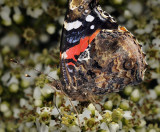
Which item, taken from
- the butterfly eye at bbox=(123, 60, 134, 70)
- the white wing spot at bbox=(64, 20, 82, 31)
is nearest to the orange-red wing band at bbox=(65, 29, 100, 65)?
the white wing spot at bbox=(64, 20, 82, 31)

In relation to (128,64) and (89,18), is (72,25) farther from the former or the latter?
(128,64)

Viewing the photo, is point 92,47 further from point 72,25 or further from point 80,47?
point 72,25

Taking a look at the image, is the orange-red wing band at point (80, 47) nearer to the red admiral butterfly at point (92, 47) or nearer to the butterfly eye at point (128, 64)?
the red admiral butterfly at point (92, 47)

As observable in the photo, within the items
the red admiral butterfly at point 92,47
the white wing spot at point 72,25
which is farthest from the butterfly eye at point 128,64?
the white wing spot at point 72,25

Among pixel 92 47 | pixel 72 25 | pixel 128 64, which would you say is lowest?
pixel 128 64

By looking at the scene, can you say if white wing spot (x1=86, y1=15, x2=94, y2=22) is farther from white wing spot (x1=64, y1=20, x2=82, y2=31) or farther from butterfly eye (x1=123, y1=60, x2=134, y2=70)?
butterfly eye (x1=123, y1=60, x2=134, y2=70)

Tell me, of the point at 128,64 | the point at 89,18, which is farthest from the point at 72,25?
the point at 128,64

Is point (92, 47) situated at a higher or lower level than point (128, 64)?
higher

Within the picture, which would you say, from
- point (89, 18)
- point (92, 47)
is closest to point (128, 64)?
point (92, 47)

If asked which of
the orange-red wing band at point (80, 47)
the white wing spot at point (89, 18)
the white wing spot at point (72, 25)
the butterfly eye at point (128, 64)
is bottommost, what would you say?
the butterfly eye at point (128, 64)
